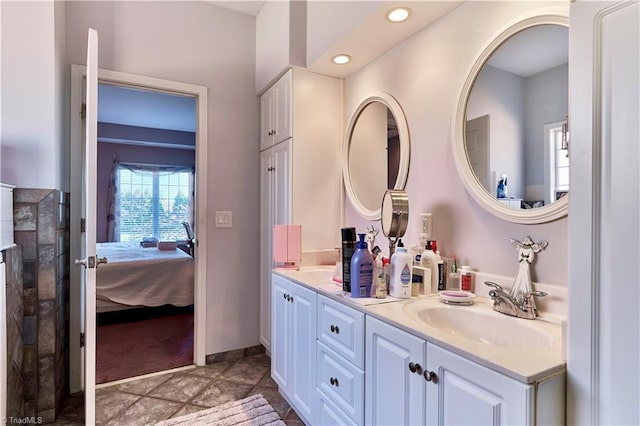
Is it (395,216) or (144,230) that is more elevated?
(395,216)

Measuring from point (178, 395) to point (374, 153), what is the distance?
76.8 inches

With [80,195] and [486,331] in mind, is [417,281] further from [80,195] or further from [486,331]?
[80,195]

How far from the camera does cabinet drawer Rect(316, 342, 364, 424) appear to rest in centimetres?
138

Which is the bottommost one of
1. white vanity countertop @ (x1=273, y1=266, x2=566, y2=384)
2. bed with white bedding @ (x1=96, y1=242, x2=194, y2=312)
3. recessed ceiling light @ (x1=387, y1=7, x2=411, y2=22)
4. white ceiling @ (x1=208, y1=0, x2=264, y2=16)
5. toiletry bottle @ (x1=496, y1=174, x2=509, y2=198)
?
bed with white bedding @ (x1=96, y1=242, x2=194, y2=312)

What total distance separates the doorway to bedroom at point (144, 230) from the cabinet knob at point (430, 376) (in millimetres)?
2187

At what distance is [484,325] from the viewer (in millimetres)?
1302

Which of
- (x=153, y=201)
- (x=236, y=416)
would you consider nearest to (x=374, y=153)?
(x=236, y=416)

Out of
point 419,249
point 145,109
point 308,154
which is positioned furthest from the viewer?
point 145,109

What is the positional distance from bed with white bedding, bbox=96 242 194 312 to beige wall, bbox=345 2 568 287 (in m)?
2.50

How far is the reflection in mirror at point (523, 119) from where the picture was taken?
4.19 feet

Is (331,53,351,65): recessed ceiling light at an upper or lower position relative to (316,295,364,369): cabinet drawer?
upper

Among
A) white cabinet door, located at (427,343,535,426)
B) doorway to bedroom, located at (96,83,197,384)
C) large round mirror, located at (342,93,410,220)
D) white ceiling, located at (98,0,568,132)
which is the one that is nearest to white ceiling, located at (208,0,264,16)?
white ceiling, located at (98,0,568,132)

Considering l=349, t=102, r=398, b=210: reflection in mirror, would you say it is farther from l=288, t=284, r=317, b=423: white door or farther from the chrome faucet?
the chrome faucet

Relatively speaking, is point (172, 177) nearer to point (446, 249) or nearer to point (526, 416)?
point (446, 249)
